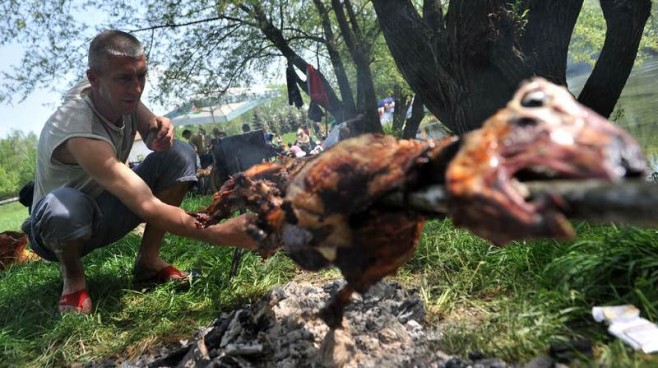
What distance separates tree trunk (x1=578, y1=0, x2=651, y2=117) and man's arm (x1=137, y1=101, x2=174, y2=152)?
4287 mm

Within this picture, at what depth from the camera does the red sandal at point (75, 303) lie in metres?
3.45

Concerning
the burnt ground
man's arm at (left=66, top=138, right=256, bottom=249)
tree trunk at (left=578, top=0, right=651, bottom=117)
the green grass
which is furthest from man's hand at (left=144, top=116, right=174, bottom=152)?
the green grass

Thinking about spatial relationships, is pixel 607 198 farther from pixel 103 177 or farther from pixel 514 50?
pixel 514 50

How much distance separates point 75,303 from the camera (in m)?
3.49

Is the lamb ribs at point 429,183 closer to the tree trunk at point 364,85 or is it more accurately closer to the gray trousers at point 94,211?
the gray trousers at point 94,211

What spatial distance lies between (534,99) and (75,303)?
380 centimetres

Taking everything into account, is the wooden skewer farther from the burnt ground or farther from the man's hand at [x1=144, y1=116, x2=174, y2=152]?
the man's hand at [x1=144, y1=116, x2=174, y2=152]

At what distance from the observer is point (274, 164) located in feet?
8.83

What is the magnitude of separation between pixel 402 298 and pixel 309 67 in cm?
996

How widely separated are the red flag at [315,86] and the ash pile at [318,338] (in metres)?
9.36

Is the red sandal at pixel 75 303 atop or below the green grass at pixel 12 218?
atop

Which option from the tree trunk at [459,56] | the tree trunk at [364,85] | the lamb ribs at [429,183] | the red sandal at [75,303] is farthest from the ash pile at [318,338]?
the tree trunk at [364,85]

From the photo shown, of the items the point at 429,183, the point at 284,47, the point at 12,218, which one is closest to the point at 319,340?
the point at 429,183

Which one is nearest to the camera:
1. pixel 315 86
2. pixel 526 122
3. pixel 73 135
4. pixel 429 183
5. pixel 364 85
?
pixel 526 122
